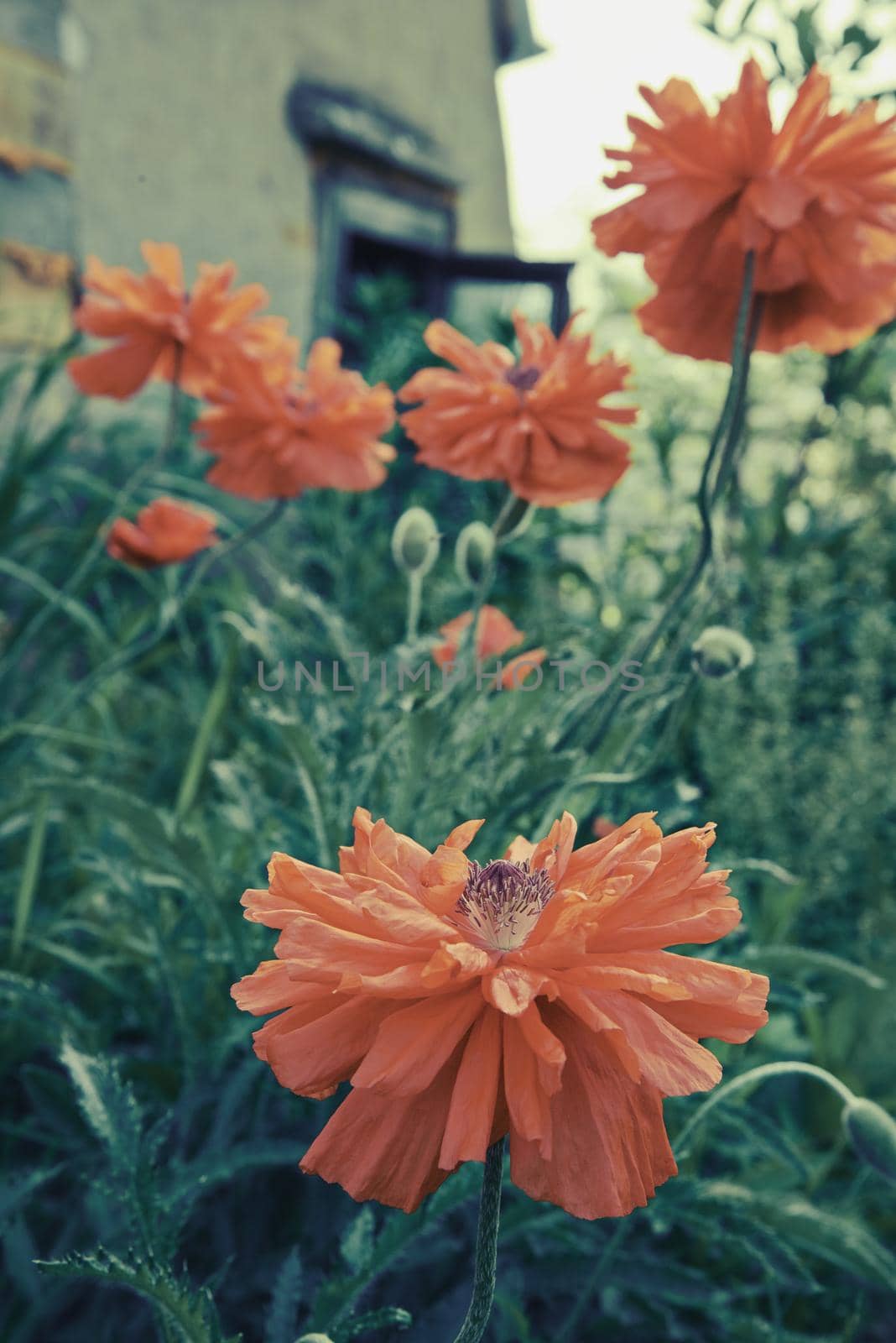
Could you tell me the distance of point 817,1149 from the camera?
155cm

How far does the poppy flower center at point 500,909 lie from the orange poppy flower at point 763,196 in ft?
2.02

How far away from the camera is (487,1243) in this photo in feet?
1.68

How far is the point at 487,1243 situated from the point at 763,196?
0.83 m

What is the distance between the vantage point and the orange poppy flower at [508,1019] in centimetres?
47

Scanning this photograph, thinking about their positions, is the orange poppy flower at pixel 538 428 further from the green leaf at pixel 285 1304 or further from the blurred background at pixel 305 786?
the green leaf at pixel 285 1304

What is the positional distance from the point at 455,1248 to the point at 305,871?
667 mm

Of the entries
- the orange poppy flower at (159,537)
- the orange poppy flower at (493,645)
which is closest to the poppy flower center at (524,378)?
the orange poppy flower at (493,645)

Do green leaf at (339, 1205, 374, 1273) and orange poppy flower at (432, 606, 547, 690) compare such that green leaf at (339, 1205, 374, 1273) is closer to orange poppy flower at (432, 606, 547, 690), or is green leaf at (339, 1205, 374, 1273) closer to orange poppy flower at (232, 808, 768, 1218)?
orange poppy flower at (232, 808, 768, 1218)

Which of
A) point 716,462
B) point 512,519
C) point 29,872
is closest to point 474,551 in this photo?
point 512,519

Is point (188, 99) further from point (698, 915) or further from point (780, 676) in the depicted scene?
point (698, 915)

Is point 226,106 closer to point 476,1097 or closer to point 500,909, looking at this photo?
point 500,909

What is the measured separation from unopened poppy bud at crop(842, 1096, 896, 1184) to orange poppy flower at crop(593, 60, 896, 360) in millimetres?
671

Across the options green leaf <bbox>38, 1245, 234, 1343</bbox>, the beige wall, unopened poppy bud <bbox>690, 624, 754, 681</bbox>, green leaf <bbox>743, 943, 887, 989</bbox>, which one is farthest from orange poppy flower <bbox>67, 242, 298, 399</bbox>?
the beige wall

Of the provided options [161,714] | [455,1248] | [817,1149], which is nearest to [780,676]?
[817,1149]
